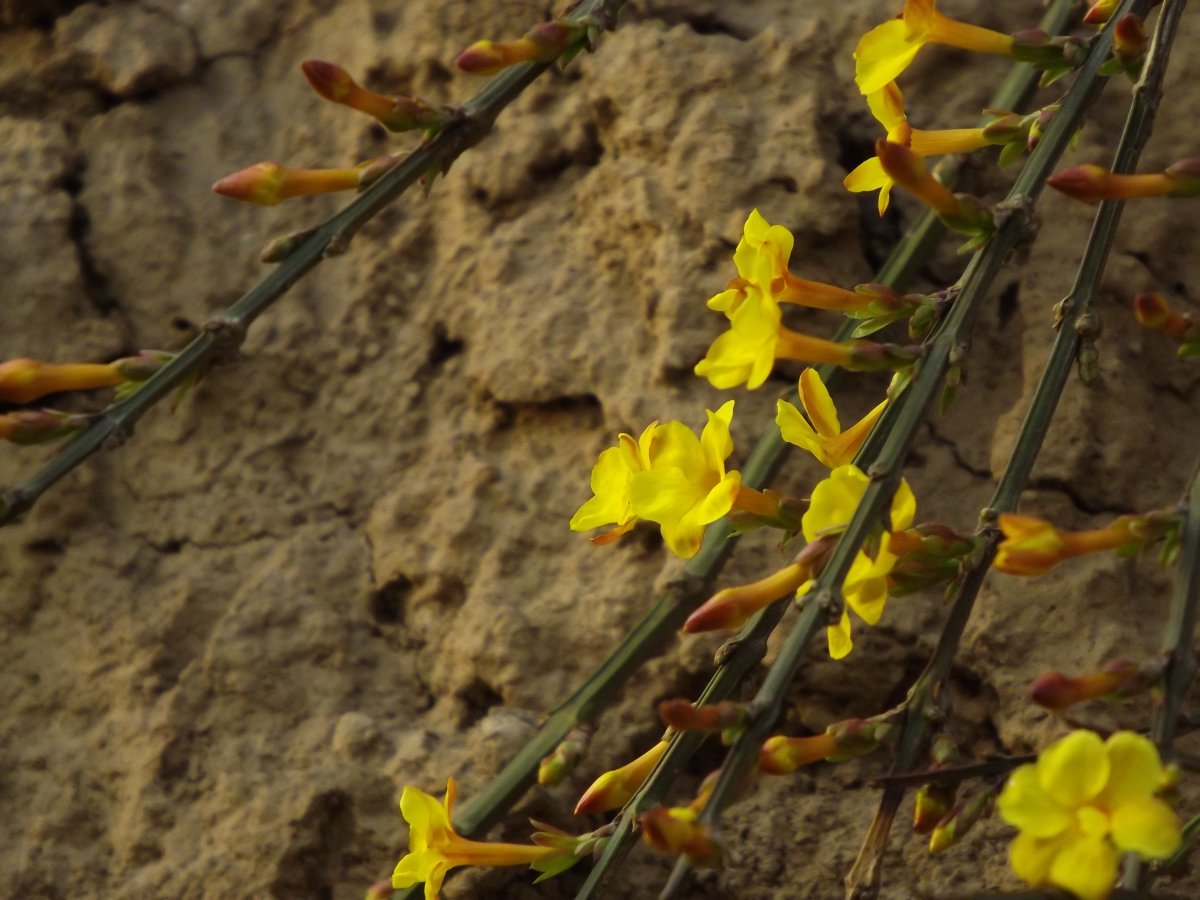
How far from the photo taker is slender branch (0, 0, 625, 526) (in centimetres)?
158

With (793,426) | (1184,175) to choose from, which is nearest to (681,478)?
(793,426)

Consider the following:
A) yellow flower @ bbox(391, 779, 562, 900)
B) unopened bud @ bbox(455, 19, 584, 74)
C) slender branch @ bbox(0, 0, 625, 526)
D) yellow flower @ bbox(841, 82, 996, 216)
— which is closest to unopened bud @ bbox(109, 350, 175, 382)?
slender branch @ bbox(0, 0, 625, 526)

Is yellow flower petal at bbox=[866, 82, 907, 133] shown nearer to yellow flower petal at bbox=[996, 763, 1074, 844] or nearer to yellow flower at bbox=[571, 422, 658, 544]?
yellow flower at bbox=[571, 422, 658, 544]

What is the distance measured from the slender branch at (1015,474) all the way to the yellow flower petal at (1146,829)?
27 cm

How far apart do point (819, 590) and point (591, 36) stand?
0.83 metres

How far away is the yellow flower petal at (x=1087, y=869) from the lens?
0.98 meters

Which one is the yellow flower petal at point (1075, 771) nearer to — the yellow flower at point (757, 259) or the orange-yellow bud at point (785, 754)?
the orange-yellow bud at point (785, 754)

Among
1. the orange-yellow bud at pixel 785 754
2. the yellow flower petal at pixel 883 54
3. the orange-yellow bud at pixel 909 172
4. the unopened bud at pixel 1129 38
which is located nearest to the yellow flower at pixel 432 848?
the orange-yellow bud at pixel 785 754

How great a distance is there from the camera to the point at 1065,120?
1366mm

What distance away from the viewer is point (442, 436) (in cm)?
210

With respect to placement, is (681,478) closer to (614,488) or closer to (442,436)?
(614,488)

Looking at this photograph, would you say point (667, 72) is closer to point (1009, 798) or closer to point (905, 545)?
point (905, 545)

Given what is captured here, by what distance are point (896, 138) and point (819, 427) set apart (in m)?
0.37

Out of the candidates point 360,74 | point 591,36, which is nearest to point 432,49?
point 360,74
